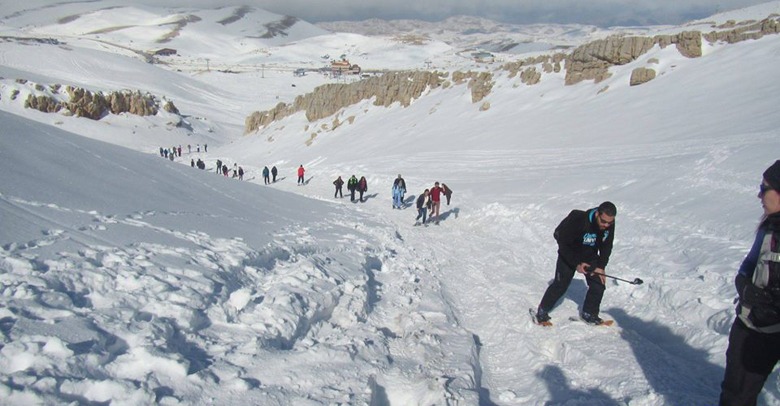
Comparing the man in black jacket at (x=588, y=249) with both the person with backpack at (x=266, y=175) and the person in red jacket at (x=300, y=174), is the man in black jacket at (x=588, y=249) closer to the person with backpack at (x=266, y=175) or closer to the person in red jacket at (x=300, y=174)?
the person in red jacket at (x=300, y=174)

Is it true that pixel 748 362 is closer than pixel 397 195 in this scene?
Yes

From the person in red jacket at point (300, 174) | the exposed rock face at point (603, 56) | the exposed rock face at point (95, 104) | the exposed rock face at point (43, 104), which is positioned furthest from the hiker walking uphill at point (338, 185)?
the exposed rock face at point (43, 104)

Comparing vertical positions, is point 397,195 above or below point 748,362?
below

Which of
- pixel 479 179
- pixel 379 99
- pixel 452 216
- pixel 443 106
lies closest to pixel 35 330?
pixel 452 216

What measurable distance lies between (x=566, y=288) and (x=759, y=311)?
2.56 meters

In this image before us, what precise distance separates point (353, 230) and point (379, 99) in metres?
30.1

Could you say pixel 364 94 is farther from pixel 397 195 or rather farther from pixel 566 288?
pixel 566 288

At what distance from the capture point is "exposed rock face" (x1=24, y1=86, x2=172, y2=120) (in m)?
52.3

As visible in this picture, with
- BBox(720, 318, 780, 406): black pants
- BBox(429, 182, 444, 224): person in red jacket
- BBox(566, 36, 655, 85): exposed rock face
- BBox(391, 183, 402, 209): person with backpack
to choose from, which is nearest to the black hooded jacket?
BBox(720, 318, 780, 406): black pants

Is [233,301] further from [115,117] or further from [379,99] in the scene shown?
[115,117]

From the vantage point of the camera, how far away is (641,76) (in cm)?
2327

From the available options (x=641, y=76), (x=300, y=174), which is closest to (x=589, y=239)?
(x=300, y=174)

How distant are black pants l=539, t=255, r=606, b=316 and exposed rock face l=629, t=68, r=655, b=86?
2165cm

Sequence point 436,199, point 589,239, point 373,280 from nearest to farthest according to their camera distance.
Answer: point 589,239 < point 373,280 < point 436,199
